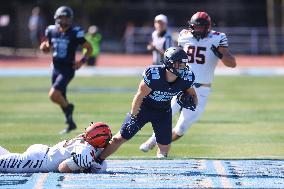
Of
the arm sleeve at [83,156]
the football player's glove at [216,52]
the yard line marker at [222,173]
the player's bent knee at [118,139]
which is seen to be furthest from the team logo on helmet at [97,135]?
the football player's glove at [216,52]

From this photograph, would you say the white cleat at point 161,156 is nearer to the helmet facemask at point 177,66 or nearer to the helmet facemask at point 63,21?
the helmet facemask at point 177,66

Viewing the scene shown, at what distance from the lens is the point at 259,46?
1609 inches

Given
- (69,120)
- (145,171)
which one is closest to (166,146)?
(145,171)

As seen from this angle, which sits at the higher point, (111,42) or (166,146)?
(166,146)

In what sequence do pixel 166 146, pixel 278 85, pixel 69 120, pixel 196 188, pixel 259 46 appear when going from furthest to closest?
pixel 259 46 < pixel 278 85 < pixel 69 120 < pixel 166 146 < pixel 196 188

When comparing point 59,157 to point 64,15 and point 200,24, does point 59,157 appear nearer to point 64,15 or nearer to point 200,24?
point 200,24

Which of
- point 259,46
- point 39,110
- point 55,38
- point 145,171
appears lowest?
point 259,46

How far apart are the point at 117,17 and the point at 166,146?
32.5 m

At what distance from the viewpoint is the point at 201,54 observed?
12508 mm

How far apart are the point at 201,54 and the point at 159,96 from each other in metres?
2.06

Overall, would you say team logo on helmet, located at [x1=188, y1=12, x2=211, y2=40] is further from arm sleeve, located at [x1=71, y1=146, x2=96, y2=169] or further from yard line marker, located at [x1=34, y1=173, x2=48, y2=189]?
yard line marker, located at [x1=34, y1=173, x2=48, y2=189]

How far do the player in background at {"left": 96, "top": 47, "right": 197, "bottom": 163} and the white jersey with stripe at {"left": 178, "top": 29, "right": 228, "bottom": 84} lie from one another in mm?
1657

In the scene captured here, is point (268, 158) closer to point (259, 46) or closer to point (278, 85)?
point (278, 85)

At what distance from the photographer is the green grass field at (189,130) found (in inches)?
517
